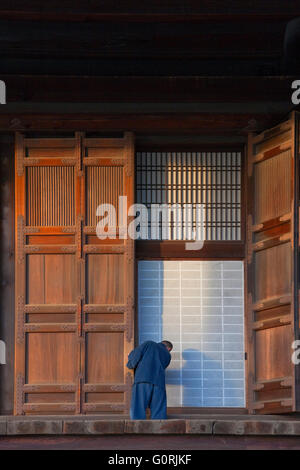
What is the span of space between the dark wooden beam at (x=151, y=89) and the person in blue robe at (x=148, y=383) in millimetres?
2617

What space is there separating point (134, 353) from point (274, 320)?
149cm

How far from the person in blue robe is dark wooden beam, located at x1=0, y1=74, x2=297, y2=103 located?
2617mm

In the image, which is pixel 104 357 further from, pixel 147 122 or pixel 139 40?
pixel 139 40

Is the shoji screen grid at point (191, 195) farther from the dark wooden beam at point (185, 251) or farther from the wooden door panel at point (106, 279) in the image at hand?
the wooden door panel at point (106, 279)

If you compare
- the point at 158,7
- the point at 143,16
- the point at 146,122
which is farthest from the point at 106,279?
the point at 158,7

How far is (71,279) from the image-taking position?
41.9 feet

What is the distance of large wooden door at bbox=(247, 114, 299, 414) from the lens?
1212cm

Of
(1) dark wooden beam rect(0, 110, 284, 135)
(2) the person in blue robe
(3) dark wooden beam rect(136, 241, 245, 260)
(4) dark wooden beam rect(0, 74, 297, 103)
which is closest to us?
(2) the person in blue robe

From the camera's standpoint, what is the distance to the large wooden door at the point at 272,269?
12125 millimetres

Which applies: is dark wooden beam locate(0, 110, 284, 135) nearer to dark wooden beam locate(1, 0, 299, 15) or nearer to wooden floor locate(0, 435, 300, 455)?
dark wooden beam locate(1, 0, 299, 15)

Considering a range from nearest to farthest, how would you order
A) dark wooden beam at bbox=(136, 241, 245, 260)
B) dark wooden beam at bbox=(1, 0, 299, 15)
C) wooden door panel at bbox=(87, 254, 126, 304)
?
dark wooden beam at bbox=(1, 0, 299, 15) < wooden door panel at bbox=(87, 254, 126, 304) < dark wooden beam at bbox=(136, 241, 245, 260)

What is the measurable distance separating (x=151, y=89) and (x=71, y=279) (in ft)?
7.19

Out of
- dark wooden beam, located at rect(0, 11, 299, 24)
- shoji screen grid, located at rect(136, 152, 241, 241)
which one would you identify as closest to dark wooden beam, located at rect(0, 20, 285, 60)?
dark wooden beam, located at rect(0, 11, 299, 24)
